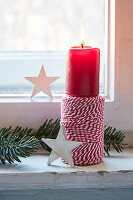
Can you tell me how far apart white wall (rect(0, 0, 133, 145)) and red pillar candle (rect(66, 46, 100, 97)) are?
142 millimetres

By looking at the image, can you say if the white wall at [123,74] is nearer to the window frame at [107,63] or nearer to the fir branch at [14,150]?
the window frame at [107,63]

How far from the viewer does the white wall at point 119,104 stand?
800mm

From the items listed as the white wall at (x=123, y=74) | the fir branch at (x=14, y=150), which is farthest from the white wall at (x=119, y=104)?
the fir branch at (x=14, y=150)

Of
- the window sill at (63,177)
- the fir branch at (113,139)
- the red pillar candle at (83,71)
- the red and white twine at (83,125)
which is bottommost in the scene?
the window sill at (63,177)

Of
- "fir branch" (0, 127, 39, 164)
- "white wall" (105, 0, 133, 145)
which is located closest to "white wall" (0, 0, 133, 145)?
"white wall" (105, 0, 133, 145)

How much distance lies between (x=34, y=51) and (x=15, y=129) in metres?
0.22

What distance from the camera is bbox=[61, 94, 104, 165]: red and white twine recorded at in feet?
2.21

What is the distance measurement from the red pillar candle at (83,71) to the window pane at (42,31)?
20 centimetres

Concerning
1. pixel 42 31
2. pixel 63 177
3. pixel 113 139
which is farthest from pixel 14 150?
pixel 42 31

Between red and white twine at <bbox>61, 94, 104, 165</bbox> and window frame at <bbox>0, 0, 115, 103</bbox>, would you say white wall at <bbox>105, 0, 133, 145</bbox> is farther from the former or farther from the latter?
red and white twine at <bbox>61, 94, 104, 165</bbox>

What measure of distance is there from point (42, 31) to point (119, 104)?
0.91ft

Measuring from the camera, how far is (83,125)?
674mm

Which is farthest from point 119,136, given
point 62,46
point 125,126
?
point 62,46

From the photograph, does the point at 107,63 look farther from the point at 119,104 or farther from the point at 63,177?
the point at 63,177
